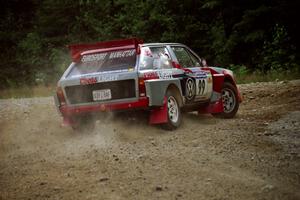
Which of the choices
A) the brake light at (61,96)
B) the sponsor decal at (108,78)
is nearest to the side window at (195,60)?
the sponsor decal at (108,78)

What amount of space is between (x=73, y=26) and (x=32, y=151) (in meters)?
32.0

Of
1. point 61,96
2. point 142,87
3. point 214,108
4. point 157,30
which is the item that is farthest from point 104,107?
point 157,30

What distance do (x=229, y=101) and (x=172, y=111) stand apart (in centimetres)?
241

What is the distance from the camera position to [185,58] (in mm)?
10750

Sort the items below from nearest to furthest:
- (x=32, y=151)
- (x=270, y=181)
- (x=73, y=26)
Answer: (x=270, y=181), (x=32, y=151), (x=73, y=26)

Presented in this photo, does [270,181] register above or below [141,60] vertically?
below

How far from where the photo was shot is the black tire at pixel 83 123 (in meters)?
9.73

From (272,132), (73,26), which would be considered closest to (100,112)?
(272,132)

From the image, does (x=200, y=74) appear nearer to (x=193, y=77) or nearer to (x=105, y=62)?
(x=193, y=77)

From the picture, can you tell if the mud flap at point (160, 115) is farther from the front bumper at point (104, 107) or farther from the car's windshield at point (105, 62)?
the car's windshield at point (105, 62)

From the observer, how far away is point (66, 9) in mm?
39938

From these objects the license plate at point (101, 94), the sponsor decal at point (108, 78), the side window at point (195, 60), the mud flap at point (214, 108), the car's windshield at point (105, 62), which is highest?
the car's windshield at point (105, 62)

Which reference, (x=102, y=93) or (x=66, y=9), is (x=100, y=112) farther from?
(x=66, y=9)

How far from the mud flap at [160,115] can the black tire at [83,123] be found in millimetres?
1057
